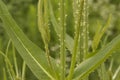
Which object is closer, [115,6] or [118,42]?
[118,42]

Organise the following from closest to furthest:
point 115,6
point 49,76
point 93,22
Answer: point 49,76, point 93,22, point 115,6

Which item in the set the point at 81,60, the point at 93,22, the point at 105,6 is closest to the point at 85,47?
the point at 81,60

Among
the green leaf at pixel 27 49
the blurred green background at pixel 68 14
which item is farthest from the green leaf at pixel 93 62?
the blurred green background at pixel 68 14

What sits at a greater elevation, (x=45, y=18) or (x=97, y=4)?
(x=45, y=18)

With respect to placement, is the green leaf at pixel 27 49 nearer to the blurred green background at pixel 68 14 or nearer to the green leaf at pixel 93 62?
the green leaf at pixel 93 62

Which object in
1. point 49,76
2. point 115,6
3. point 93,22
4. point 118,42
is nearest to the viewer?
point 118,42

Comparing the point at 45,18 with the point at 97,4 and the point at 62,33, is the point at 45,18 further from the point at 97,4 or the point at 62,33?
the point at 97,4

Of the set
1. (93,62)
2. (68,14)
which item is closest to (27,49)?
(93,62)
